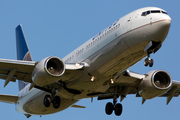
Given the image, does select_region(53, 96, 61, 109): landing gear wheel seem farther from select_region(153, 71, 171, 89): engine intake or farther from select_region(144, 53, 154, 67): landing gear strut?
select_region(144, 53, 154, 67): landing gear strut

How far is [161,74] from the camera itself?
30312 mm

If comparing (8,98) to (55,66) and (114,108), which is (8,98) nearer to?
(55,66)

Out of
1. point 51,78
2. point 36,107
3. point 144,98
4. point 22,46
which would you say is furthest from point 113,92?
point 22,46

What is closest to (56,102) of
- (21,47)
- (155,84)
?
(155,84)

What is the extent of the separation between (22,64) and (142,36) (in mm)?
9200

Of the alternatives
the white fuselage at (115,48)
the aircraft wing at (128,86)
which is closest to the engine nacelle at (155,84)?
the aircraft wing at (128,86)

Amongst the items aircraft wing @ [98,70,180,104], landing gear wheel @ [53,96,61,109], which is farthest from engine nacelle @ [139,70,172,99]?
landing gear wheel @ [53,96,61,109]

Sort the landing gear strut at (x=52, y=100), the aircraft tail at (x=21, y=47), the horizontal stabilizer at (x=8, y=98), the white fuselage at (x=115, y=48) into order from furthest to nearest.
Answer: the aircraft tail at (x=21, y=47) → the horizontal stabilizer at (x=8, y=98) → the landing gear strut at (x=52, y=100) → the white fuselage at (x=115, y=48)

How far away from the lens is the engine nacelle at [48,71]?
81.7ft

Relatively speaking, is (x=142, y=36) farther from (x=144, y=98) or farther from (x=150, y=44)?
(x=144, y=98)

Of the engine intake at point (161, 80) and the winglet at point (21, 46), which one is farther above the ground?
the winglet at point (21, 46)

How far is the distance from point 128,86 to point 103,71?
6283 millimetres

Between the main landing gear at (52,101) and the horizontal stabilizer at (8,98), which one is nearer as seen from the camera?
the main landing gear at (52,101)

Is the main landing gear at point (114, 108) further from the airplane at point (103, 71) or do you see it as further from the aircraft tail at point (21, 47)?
the aircraft tail at point (21, 47)
